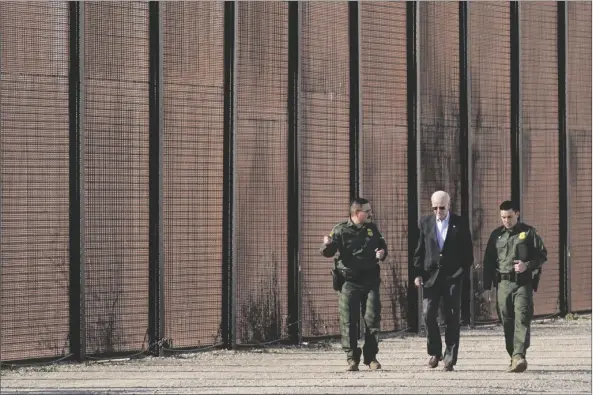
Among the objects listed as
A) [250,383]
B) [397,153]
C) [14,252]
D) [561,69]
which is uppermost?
[561,69]

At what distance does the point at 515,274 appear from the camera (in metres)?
14.3

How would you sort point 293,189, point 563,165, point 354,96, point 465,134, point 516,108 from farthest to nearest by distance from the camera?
point 563,165 → point 516,108 → point 465,134 → point 354,96 → point 293,189

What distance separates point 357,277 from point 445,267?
0.90 m

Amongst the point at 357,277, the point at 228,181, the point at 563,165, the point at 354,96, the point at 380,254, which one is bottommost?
the point at 357,277

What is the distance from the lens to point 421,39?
18.7 metres

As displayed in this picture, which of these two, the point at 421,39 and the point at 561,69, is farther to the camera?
the point at 561,69

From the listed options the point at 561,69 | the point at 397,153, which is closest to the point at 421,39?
the point at 397,153

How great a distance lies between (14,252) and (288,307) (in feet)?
12.4

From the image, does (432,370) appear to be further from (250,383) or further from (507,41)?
(507,41)

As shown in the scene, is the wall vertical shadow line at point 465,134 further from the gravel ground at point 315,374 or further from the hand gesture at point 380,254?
the hand gesture at point 380,254

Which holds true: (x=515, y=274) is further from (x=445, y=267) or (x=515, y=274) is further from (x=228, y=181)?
(x=228, y=181)

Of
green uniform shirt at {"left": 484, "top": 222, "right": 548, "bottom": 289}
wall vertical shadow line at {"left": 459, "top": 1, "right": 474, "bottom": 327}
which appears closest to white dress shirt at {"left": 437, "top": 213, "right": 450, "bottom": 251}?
green uniform shirt at {"left": 484, "top": 222, "right": 548, "bottom": 289}

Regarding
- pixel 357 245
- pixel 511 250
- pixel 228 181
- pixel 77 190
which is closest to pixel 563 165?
pixel 228 181

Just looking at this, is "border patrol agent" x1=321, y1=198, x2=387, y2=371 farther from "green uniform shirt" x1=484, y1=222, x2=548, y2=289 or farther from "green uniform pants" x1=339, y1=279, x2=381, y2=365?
→ "green uniform shirt" x1=484, y1=222, x2=548, y2=289
